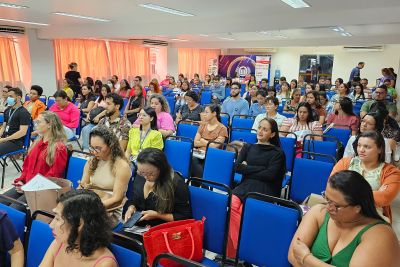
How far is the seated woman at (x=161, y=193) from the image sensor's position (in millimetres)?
2178

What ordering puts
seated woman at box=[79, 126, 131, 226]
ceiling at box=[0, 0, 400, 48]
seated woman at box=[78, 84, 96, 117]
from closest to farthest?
seated woman at box=[79, 126, 131, 226]
ceiling at box=[0, 0, 400, 48]
seated woman at box=[78, 84, 96, 117]

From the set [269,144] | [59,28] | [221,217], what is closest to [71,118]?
[269,144]

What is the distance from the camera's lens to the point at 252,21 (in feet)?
22.5

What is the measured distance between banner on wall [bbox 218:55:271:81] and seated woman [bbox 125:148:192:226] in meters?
14.2

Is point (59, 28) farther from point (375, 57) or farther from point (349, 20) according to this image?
point (375, 57)

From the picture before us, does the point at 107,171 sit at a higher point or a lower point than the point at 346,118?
lower

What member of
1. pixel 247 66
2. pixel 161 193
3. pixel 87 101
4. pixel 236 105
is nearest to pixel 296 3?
pixel 236 105

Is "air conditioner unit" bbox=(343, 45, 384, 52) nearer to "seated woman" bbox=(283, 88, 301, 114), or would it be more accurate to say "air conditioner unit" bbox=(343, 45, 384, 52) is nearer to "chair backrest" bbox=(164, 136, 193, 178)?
"seated woman" bbox=(283, 88, 301, 114)

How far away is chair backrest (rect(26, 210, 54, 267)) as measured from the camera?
1.76m

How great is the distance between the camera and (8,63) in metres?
9.25

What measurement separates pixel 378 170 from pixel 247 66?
14109mm

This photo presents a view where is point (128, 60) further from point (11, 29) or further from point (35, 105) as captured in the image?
point (35, 105)

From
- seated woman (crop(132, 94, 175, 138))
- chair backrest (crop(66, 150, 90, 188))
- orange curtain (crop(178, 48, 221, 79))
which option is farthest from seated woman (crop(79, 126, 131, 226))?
orange curtain (crop(178, 48, 221, 79))

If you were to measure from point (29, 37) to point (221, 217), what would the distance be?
9.58 metres
